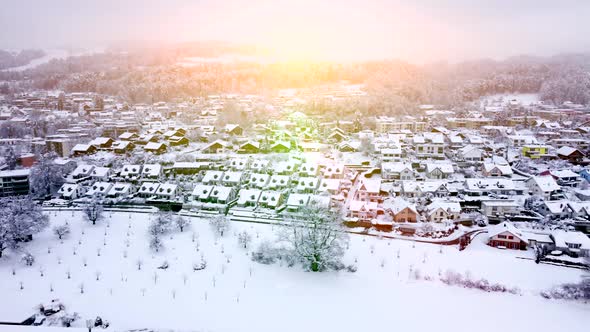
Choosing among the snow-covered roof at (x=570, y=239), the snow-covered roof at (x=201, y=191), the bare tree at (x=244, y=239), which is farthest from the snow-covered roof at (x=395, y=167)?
the bare tree at (x=244, y=239)

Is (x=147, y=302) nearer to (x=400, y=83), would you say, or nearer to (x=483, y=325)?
(x=483, y=325)

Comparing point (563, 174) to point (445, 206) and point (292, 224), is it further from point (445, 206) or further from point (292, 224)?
point (292, 224)

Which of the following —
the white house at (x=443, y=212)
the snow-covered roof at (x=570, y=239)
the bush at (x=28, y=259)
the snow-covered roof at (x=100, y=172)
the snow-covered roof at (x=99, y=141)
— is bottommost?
the bush at (x=28, y=259)

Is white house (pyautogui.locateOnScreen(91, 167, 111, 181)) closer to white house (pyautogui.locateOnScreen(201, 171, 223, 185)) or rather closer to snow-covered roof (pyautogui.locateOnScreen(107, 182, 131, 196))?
snow-covered roof (pyautogui.locateOnScreen(107, 182, 131, 196))

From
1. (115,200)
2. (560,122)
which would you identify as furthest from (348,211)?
(560,122)

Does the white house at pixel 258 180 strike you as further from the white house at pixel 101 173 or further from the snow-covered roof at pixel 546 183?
the snow-covered roof at pixel 546 183

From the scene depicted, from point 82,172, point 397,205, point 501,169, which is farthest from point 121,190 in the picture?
point 501,169
